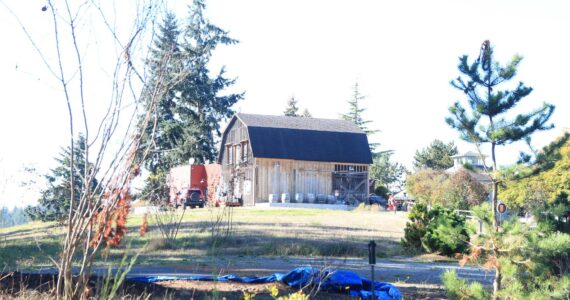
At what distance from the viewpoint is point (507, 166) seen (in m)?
9.93

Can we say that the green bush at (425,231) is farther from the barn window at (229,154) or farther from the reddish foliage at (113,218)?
the barn window at (229,154)

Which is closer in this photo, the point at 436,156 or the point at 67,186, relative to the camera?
the point at 67,186

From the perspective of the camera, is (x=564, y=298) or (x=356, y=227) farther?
(x=356, y=227)

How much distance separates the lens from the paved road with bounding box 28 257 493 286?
12891 millimetres

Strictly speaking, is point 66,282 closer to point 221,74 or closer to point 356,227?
point 356,227

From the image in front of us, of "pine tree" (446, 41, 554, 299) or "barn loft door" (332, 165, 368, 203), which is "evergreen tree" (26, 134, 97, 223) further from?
"barn loft door" (332, 165, 368, 203)

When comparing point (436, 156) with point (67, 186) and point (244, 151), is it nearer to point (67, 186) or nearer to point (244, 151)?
point (244, 151)

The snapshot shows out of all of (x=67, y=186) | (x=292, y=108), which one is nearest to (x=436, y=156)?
(x=292, y=108)

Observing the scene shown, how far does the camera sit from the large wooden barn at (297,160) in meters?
50.9

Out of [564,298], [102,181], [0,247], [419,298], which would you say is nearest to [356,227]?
[0,247]

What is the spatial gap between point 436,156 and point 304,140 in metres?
37.2

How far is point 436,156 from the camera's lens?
85938mm

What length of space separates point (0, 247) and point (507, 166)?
12.9 metres

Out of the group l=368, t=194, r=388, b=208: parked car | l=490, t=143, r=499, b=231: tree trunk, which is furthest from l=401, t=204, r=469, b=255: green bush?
l=368, t=194, r=388, b=208: parked car
